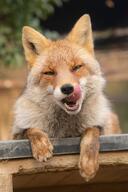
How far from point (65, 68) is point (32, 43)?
1.73ft

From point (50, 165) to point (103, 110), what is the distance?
106 centimetres

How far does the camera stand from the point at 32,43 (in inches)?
257

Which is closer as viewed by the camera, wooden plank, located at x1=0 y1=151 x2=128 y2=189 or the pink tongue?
wooden plank, located at x1=0 y1=151 x2=128 y2=189

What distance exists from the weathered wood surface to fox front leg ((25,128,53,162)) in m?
0.04

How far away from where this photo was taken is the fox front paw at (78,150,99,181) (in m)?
5.59

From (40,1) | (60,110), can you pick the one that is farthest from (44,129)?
(40,1)

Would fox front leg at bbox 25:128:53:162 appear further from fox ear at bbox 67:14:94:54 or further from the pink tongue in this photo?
fox ear at bbox 67:14:94:54

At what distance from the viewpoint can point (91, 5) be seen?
14531 mm

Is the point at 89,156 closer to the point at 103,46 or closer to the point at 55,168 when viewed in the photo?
the point at 55,168

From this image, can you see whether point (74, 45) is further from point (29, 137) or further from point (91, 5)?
point (91, 5)

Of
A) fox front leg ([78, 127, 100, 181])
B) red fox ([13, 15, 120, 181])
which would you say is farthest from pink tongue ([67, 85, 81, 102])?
fox front leg ([78, 127, 100, 181])

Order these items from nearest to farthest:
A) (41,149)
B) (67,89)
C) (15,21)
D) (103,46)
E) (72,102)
A: 1. (41,149)
2. (67,89)
3. (72,102)
4. (15,21)
5. (103,46)

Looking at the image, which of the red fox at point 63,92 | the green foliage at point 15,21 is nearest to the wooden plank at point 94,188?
the red fox at point 63,92

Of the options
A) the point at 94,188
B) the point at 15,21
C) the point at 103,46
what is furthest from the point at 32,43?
the point at 103,46
